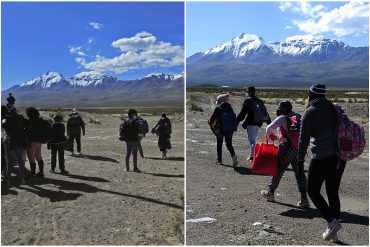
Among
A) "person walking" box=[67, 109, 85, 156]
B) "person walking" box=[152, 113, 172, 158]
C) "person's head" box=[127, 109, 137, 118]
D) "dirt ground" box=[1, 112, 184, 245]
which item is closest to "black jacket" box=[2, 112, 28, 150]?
"dirt ground" box=[1, 112, 184, 245]

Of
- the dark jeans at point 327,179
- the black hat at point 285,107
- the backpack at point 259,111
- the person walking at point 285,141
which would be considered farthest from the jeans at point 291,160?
the backpack at point 259,111

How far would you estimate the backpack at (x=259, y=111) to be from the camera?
6.60 meters

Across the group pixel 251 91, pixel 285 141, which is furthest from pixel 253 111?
pixel 285 141

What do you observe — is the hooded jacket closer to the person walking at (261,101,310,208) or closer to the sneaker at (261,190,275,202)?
the person walking at (261,101,310,208)

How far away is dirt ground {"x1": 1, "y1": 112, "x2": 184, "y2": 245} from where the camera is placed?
14.4ft

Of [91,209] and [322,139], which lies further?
[91,209]

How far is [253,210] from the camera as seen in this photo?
4.63m

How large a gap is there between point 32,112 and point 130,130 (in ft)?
9.13

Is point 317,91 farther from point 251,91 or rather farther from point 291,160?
point 251,91

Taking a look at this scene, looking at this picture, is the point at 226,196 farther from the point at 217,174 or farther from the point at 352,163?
the point at 352,163

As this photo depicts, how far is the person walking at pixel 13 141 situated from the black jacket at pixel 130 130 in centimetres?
256

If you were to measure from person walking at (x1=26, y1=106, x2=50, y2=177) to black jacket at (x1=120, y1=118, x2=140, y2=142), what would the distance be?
2043 mm

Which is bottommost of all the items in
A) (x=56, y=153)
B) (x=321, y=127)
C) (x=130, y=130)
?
(x=56, y=153)

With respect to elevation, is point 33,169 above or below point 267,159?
below
